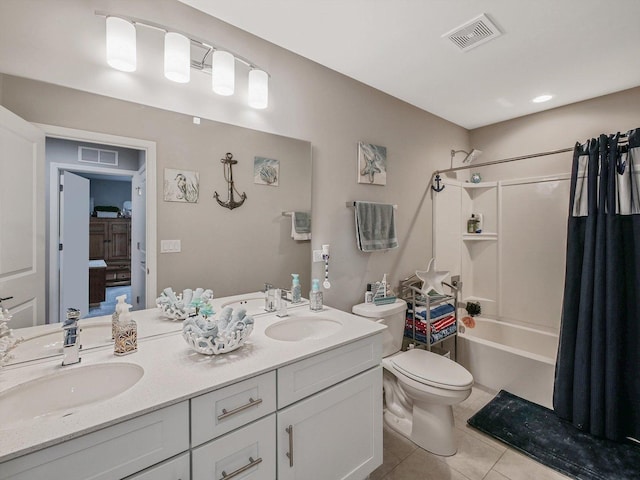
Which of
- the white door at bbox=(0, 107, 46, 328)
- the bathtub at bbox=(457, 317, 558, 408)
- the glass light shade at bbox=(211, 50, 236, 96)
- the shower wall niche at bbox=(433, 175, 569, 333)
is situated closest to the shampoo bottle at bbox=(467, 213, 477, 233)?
the shower wall niche at bbox=(433, 175, 569, 333)

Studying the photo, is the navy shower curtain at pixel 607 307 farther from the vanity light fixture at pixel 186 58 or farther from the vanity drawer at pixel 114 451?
the vanity drawer at pixel 114 451

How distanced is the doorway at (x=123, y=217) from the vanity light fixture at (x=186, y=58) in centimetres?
34

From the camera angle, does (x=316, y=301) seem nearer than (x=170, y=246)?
No

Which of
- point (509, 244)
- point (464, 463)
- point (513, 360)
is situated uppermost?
point (509, 244)

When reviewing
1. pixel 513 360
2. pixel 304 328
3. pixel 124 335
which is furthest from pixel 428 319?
pixel 124 335

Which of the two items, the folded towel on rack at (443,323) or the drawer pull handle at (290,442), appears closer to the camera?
the drawer pull handle at (290,442)

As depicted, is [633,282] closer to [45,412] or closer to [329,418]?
[329,418]

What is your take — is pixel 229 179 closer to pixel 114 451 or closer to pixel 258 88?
pixel 258 88

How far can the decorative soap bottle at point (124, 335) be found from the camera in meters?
1.06

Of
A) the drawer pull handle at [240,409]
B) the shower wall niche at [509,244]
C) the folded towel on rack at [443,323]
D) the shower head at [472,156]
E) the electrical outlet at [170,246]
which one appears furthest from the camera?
the shower head at [472,156]

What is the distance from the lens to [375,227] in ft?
7.39

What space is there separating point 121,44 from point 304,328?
1536 mm

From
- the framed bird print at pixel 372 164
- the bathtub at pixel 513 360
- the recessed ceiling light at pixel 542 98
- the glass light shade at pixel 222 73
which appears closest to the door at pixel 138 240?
the glass light shade at pixel 222 73

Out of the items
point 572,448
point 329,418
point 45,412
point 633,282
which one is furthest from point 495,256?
point 45,412
